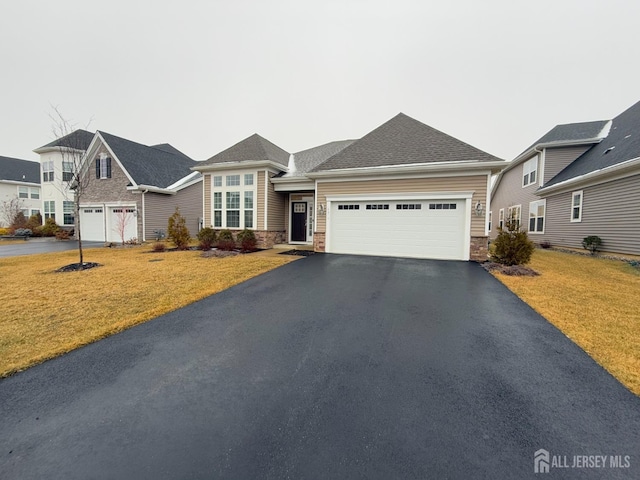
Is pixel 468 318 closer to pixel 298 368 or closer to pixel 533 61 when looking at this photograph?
pixel 298 368

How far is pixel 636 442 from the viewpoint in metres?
1.84

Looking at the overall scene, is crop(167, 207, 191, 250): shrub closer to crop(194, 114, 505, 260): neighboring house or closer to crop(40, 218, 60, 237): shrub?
crop(194, 114, 505, 260): neighboring house

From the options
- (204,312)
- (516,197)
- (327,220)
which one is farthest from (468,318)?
(516,197)

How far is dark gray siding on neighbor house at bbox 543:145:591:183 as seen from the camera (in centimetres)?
1472

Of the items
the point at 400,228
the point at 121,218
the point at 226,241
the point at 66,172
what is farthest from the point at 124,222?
the point at 400,228

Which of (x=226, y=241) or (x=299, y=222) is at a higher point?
(x=299, y=222)

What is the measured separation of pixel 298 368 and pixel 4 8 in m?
19.9

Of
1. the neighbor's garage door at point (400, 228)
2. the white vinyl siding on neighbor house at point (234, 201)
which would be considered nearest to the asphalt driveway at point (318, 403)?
the neighbor's garage door at point (400, 228)

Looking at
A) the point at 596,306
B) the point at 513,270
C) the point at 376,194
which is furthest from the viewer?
the point at 376,194

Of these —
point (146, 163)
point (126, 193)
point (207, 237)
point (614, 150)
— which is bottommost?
point (207, 237)

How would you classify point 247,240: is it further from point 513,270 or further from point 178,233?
point 513,270

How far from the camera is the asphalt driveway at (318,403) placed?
5.44 ft

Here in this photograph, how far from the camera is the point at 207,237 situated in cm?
1288

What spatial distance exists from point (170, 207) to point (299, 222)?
9.58 m
